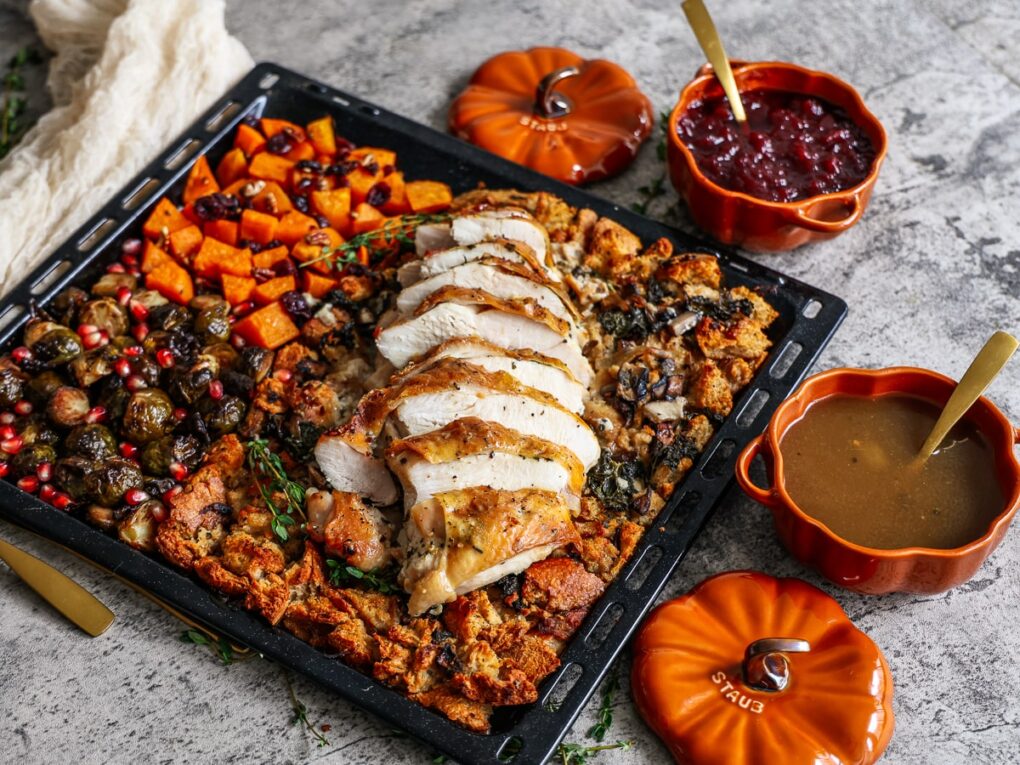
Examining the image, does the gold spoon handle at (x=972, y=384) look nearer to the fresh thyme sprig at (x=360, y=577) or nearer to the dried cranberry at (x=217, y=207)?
the fresh thyme sprig at (x=360, y=577)

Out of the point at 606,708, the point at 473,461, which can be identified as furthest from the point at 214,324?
the point at 606,708

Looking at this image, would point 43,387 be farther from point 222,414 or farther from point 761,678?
point 761,678

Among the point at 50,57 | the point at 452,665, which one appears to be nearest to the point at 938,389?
the point at 452,665

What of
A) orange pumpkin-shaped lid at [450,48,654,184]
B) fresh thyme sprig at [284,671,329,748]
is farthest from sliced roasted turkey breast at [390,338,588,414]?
orange pumpkin-shaped lid at [450,48,654,184]

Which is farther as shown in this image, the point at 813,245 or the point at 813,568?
the point at 813,245

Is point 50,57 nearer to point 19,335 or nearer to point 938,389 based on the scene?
point 19,335

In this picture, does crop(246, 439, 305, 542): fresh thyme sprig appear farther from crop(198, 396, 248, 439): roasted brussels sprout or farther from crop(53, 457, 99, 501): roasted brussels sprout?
crop(53, 457, 99, 501): roasted brussels sprout

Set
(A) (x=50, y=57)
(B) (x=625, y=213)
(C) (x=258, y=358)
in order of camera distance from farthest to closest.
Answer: (A) (x=50, y=57)
(B) (x=625, y=213)
(C) (x=258, y=358)
